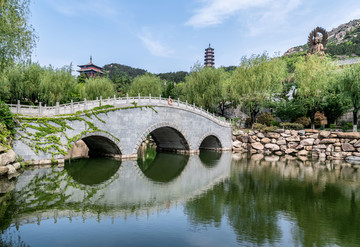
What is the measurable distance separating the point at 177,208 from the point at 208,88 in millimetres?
22729

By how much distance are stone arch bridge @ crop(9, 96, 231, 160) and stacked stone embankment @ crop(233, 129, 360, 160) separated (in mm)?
2143

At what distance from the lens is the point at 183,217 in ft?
30.1

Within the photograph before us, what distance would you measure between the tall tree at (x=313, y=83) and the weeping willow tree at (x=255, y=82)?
2556 mm

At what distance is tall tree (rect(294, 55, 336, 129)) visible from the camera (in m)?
27.3

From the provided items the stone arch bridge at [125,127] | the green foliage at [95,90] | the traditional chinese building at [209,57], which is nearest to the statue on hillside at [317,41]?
the stone arch bridge at [125,127]

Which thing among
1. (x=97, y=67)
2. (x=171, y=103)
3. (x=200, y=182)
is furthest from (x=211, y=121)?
(x=97, y=67)

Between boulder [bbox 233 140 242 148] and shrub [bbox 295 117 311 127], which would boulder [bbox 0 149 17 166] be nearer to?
boulder [bbox 233 140 242 148]

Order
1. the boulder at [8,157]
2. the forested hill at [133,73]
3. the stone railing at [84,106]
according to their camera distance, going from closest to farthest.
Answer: the boulder at [8,157] → the stone railing at [84,106] → the forested hill at [133,73]

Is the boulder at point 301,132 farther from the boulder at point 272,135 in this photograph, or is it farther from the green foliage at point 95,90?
the green foliage at point 95,90

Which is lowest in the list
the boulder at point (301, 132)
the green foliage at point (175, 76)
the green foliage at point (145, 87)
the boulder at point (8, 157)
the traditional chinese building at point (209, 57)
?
the boulder at point (8, 157)

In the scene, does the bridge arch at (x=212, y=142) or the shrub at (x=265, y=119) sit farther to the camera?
the shrub at (x=265, y=119)

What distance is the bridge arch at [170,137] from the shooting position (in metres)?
22.2

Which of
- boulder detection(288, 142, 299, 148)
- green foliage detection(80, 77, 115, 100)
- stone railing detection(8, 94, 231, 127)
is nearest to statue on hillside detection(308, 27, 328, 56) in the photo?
boulder detection(288, 142, 299, 148)

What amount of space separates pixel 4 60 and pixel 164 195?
1077 centimetres
